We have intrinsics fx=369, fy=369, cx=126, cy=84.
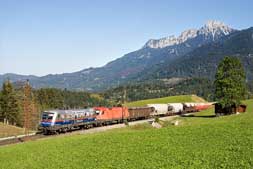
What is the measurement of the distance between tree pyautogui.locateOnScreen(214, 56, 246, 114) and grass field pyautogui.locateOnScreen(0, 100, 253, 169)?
57.8m

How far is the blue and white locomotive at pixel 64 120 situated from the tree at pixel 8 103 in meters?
43.3

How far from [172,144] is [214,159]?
7463mm

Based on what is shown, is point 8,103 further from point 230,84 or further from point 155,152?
point 155,152

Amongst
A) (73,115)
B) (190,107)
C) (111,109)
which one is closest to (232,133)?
(73,115)

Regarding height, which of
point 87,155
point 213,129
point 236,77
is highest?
point 236,77

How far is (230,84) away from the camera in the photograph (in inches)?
3588

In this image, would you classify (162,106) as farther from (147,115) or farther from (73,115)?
(73,115)

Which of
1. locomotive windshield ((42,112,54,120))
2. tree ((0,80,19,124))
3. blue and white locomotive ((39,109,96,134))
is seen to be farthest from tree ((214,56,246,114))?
tree ((0,80,19,124))

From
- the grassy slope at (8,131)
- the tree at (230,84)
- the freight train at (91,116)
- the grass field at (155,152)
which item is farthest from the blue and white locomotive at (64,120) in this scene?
the tree at (230,84)

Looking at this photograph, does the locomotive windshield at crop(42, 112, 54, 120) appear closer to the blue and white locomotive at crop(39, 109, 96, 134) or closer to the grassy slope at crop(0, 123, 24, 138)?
the blue and white locomotive at crop(39, 109, 96, 134)

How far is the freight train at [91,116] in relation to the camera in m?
69.1

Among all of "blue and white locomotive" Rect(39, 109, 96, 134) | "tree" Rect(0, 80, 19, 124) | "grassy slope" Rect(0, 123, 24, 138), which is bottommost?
"grassy slope" Rect(0, 123, 24, 138)

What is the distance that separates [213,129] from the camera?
3362 centimetres

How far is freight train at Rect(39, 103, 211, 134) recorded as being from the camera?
6912cm
